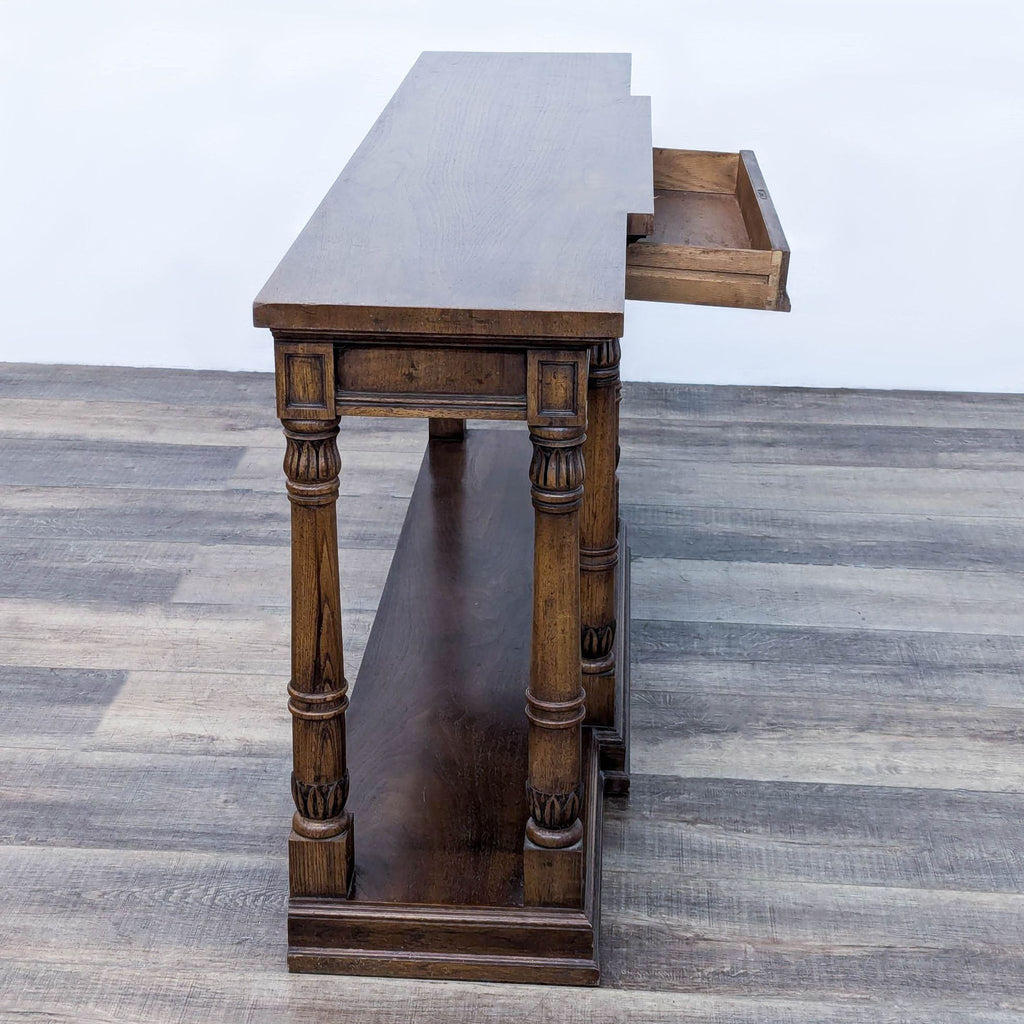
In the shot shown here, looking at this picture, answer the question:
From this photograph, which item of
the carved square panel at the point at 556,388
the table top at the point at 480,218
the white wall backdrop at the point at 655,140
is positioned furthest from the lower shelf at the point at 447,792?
the white wall backdrop at the point at 655,140

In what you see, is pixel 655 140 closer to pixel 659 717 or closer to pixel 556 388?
pixel 659 717

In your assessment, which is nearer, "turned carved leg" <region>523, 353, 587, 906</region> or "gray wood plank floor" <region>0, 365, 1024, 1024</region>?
"turned carved leg" <region>523, 353, 587, 906</region>

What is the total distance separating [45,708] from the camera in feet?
8.38

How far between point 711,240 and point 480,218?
25.8 inches

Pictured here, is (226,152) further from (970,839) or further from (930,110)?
(970,839)

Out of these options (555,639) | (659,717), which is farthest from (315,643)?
(659,717)

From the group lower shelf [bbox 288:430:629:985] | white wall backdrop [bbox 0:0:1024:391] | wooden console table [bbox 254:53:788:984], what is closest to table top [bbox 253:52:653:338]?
wooden console table [bbox 254:53:788:984]

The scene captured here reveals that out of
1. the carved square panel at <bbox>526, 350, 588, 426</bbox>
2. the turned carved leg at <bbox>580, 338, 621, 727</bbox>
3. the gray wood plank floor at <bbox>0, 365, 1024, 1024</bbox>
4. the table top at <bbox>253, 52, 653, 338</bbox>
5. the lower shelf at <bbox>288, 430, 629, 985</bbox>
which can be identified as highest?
the table top at <bbox>253, 52, 653, 338</bbox>

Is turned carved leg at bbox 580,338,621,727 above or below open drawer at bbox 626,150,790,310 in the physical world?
below

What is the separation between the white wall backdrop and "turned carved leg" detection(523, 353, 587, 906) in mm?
2532

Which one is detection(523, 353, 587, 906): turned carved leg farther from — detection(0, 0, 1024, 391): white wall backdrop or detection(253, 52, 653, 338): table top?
detection(0, 0, 1024, 391): white wall backdrop

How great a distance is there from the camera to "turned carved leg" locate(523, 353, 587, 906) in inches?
65.0

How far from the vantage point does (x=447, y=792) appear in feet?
6.87

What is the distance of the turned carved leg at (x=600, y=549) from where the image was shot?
7.45 feet
